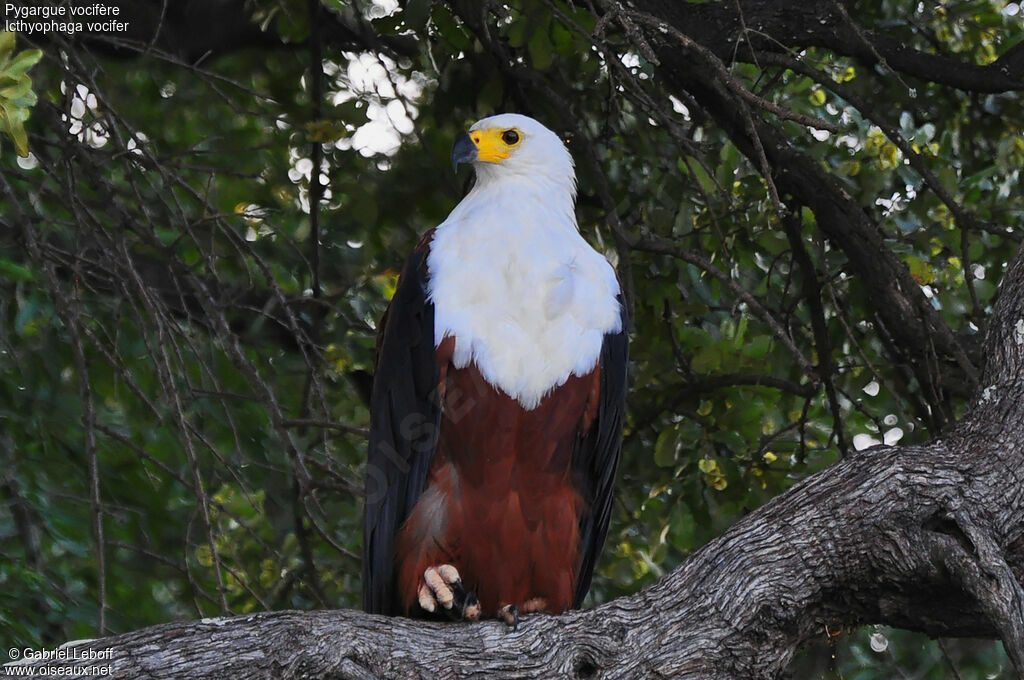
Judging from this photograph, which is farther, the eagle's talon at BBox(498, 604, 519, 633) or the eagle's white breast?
the eagle's white breast

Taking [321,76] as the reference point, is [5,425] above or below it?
below

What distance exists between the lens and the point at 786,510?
8.48ft

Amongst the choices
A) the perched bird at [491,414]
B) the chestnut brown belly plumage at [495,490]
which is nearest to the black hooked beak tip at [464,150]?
the perched bird at [491,414]

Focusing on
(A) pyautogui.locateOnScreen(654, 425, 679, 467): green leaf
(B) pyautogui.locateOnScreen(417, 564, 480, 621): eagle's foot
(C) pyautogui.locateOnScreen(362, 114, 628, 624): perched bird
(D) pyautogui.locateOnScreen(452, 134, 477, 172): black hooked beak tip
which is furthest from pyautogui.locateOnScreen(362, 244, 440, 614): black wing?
(A) pyautogui.locateOnScreen(654, 425, 679, 467): green leaf

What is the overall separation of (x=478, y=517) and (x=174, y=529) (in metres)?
1.67

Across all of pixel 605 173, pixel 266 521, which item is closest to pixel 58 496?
pixel 266 521

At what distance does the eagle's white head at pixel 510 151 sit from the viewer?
3.69m

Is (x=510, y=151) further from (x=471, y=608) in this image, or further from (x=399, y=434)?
(x=471, y=608)

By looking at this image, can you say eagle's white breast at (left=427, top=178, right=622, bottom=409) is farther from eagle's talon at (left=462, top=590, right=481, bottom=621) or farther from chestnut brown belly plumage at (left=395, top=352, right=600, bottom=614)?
eagle's talon at (left=462, top=590, right=481, bottom=621)

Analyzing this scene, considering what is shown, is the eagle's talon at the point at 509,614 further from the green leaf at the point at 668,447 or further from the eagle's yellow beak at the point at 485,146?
the eagle's yellow beak at the point at 485,146

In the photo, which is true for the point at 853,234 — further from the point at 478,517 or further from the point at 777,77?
the point at 478,517

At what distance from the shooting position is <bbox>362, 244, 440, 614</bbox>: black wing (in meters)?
3.36

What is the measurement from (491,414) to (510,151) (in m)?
0.87

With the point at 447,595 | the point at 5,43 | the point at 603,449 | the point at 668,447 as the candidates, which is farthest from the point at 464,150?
the point at 5,43
